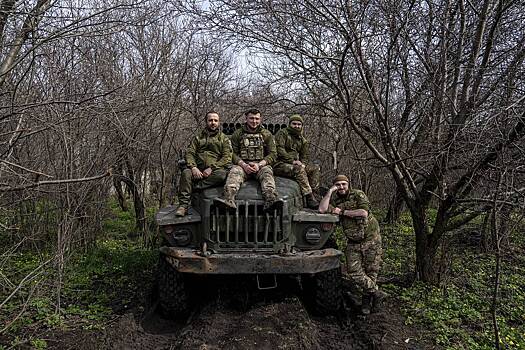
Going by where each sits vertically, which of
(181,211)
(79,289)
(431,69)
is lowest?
(79,289)

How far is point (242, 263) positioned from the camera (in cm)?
512

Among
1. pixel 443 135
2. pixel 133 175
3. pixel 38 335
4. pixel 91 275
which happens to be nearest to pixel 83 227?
pixel 91 275

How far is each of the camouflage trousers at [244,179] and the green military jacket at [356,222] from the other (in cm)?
85

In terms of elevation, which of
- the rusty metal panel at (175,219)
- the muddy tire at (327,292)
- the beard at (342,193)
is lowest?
the muddy tire at (327,292)

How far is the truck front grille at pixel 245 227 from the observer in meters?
5.37

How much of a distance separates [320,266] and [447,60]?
2968 millimetres

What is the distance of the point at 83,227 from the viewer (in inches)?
304

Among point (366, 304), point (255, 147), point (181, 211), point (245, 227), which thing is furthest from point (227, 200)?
point (366, 304)

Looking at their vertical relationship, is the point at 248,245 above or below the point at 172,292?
above

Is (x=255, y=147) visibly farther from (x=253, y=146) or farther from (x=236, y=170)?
(x=236, y=170)

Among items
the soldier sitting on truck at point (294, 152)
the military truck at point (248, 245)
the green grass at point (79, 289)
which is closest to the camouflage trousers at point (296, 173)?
the soldier sitting on truck at point (294, 152)

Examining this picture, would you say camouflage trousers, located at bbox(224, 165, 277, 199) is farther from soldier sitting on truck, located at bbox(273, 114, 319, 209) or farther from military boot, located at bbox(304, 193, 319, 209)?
military boot, located at bbox(304, 193, 319, 209)

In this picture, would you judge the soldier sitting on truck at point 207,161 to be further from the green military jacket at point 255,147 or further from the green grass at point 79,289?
the green grass at point 79,289

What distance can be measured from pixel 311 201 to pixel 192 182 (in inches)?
60.0
